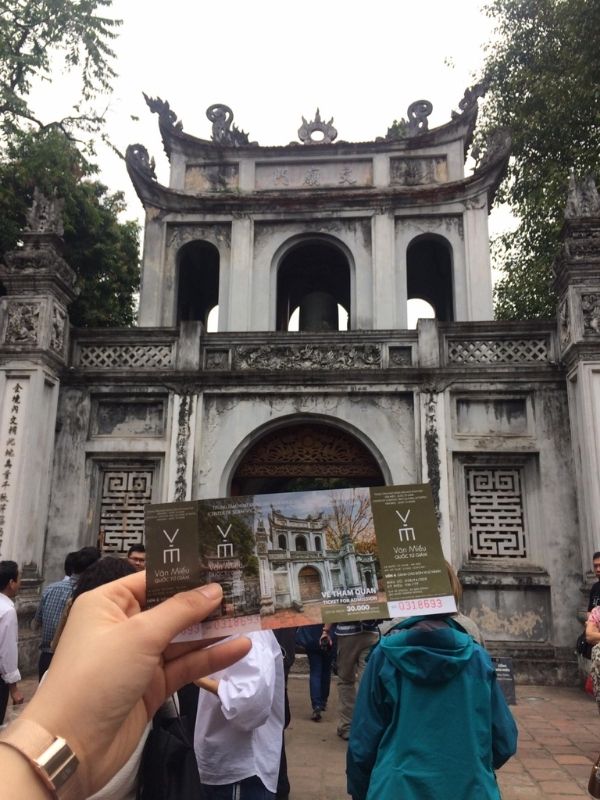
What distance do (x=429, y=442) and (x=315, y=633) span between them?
312 centimetres

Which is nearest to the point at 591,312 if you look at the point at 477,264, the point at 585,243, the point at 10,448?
the point at 585,243

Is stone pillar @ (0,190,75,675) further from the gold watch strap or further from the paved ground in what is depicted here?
the gold watch strap

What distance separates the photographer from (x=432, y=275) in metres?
12.7

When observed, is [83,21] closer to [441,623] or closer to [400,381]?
[400,381]

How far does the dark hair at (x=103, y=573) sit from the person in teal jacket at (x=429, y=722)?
1076 millimetres

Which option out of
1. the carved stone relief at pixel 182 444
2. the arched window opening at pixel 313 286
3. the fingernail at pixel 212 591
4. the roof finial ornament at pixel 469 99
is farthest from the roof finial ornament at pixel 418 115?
the fingernail at pixel 212 591

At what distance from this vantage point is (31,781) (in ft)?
3.25

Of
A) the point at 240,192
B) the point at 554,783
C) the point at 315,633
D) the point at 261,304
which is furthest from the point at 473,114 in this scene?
the point at 554,783

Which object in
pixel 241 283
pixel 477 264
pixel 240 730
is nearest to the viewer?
pixel 240 730

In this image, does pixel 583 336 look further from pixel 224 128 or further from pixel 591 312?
pixel 224 128

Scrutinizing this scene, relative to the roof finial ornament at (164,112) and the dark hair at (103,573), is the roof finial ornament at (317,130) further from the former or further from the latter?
the dark hair at (103,573)

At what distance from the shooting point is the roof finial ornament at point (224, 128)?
11.7 metres

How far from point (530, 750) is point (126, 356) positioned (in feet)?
22.8

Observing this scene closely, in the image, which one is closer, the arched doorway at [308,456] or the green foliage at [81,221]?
the arched doorway at [308,456]
